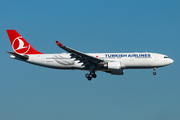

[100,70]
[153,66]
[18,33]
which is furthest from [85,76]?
[18,33]

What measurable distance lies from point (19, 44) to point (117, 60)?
17829 mm

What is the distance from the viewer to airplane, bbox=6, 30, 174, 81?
159 feet

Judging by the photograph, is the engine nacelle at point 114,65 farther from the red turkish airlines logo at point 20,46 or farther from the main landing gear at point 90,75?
the red turkish airlines logo at point 20,46

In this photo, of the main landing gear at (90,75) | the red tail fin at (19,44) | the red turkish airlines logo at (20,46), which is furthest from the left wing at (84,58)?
the red turkish airlines logo at (20,46)

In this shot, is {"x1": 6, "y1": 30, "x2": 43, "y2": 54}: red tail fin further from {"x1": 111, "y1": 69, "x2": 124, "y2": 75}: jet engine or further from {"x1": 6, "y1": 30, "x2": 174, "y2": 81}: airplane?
{"x1": 111, "y1": 69, "x2": 124, "y2": 75}: jet engine

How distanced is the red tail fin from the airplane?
155 cm

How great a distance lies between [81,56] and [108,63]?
14.3 ft

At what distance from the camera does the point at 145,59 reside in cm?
4919

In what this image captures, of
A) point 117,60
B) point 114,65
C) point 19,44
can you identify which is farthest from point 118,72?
point 19,44

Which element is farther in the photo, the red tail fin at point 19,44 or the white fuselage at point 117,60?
the red tail fin at point 19,44

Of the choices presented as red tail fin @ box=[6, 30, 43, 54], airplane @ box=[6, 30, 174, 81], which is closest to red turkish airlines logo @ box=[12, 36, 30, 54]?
red tail fin @ box=[6, 30, 43, 54]

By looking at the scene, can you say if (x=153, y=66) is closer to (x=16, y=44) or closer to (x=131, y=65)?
(x=131, y=65)

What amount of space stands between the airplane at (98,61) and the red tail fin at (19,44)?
1.55 m

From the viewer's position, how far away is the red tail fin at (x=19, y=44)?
5459 centimetres
